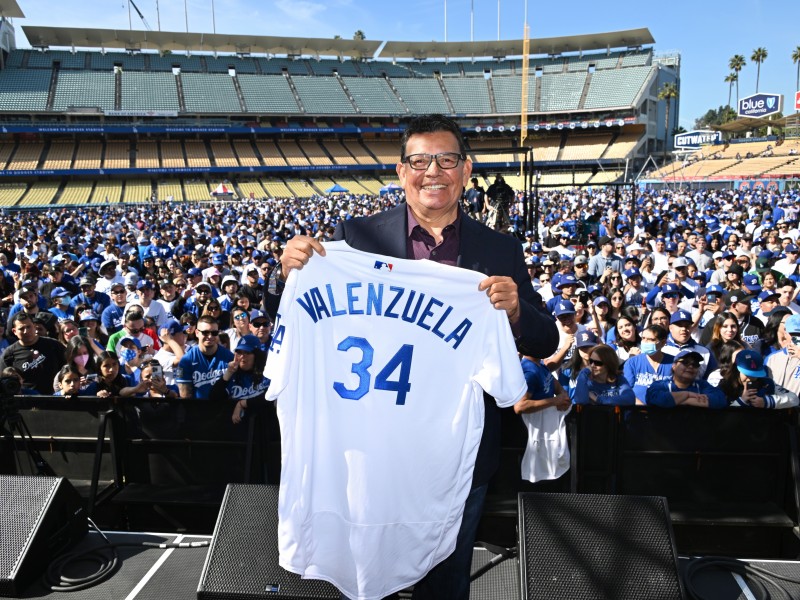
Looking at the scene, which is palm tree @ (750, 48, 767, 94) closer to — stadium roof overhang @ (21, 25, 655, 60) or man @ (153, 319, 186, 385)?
stadium roof overhang @ (21, 25, 655, 60)

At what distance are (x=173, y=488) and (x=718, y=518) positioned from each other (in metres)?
4.13

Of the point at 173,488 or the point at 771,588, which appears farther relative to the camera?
the point at 173,488

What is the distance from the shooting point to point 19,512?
348 cm

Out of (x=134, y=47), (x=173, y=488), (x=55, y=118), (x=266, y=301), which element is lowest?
(x=173, y=488)

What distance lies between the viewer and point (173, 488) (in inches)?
189

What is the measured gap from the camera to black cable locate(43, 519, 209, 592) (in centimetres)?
338

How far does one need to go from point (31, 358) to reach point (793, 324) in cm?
753

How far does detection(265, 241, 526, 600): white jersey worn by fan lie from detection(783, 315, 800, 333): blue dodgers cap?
15.2 ft

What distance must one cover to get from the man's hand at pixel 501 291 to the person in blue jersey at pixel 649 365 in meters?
3.44

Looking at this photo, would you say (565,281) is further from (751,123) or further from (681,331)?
(751,123)

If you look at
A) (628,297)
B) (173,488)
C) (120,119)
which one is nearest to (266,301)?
(173,488)

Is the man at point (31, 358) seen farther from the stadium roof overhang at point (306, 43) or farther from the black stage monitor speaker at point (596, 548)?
the stadium roof overhang at point (306, 43)

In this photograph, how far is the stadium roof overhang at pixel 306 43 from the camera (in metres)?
65.2

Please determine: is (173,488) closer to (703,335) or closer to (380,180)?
(703,335)
